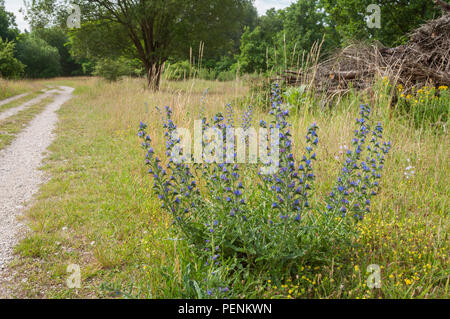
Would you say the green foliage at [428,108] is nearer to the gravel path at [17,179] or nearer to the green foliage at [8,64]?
the gravel path at [17,179]

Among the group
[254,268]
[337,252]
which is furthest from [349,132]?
[254,268]

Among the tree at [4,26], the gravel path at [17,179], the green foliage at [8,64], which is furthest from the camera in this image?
the tree at [4,26]

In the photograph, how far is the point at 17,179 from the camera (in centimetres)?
445

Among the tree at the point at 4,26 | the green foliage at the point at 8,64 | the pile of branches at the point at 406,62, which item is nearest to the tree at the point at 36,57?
the tree at the point at 4,26

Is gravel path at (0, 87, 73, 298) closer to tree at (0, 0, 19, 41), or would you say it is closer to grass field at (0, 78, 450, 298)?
grass field at (0, 78, 450, 298)

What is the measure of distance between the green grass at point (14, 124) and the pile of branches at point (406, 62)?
682cm

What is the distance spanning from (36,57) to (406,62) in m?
38.8

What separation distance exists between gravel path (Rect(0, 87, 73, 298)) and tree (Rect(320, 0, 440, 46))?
46.5ft

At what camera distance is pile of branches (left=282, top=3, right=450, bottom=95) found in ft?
20.1

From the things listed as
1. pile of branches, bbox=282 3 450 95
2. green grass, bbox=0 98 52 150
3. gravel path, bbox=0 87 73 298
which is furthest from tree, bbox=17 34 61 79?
pile of branches, bbox=282 3 450 95

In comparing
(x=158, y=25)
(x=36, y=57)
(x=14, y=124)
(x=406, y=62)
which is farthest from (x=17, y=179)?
(x=36, y=57)

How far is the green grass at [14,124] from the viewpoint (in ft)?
21.9
